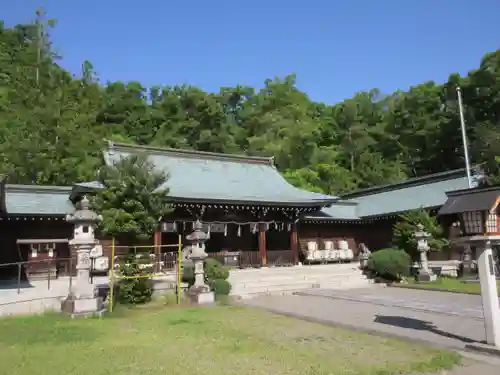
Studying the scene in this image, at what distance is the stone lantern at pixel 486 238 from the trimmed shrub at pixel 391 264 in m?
10.4

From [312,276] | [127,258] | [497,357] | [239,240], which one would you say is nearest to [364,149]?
[239,240]

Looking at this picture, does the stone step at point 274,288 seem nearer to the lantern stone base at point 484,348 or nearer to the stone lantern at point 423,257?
→ the stone lantern at point 423,257

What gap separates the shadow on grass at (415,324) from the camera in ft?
25.3

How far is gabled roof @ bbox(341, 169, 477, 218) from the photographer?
24617 millimetres

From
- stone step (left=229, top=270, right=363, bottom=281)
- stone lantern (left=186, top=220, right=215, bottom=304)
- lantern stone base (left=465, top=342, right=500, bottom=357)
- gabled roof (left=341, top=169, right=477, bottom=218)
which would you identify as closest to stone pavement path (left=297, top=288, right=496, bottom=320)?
stone step (left=229, top=270, right=363, bottom=281)

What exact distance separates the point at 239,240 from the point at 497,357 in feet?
60.1

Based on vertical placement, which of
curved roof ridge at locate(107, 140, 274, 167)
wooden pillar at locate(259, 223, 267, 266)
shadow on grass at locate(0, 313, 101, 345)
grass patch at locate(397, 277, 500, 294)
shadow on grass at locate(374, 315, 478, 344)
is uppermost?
curved roof ridge at locate(107, 140, 274, 167)

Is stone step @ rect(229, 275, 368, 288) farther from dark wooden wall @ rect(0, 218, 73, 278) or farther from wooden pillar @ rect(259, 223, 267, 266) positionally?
dark wooden wall @ rect(0, 218, 73, 278)

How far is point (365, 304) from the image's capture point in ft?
40.4

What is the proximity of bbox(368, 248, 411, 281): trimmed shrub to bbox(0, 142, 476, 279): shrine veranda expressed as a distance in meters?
4.81

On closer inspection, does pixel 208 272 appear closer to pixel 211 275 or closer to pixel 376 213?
pixel 211 275

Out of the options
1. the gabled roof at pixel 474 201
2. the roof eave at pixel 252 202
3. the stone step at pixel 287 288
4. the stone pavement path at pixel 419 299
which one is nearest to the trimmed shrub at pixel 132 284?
the stone step at pixel 287 288

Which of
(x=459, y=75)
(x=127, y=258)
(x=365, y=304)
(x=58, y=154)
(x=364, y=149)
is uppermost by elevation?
(x=459, y=75)

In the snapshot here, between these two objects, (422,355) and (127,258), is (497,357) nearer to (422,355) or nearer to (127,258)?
(422,355)
